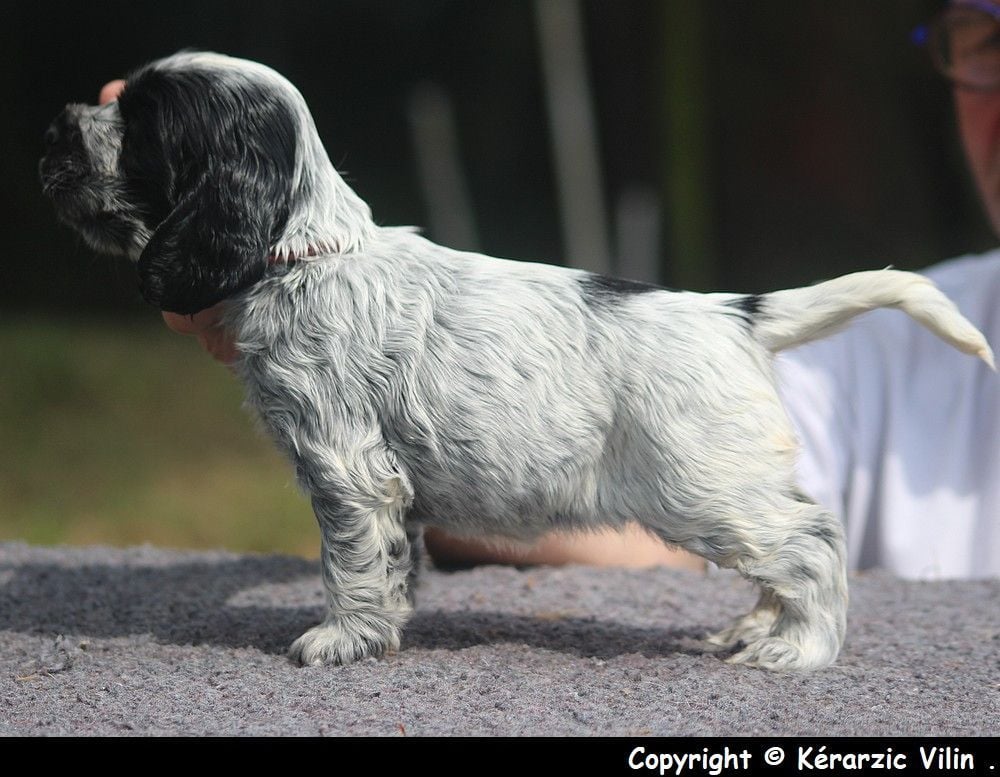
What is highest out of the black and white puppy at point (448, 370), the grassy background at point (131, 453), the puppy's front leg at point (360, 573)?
the black and white puppy at point (448, 370)

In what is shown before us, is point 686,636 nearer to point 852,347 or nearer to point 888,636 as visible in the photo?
point 888,636

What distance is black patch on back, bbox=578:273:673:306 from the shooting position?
2406mm

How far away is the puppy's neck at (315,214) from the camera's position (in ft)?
7.93

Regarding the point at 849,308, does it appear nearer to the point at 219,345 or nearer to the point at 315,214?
the point at 315,214

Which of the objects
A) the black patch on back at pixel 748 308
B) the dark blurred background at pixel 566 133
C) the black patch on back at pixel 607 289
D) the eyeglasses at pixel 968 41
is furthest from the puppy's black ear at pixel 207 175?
the dark blurred background at pixel 566 133

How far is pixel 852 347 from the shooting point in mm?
4684

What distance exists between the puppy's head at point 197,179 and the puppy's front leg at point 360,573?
1.64ft

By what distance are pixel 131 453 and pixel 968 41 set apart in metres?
5.14

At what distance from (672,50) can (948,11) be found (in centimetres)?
499

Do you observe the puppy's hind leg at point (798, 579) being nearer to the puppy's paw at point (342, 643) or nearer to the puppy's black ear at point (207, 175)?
the puppy's paw at point (342, 643)

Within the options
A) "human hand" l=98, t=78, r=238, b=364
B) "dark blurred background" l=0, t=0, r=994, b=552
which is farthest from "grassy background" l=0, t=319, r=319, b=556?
"human hand" l=98, t=78, r=238, b=364

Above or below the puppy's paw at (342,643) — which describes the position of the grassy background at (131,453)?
below

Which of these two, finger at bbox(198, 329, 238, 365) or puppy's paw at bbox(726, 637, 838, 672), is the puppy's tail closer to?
puppy's paw at bbox(726, 637, 838, 672)

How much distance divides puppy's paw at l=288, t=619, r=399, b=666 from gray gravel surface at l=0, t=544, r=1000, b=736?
0.03m
